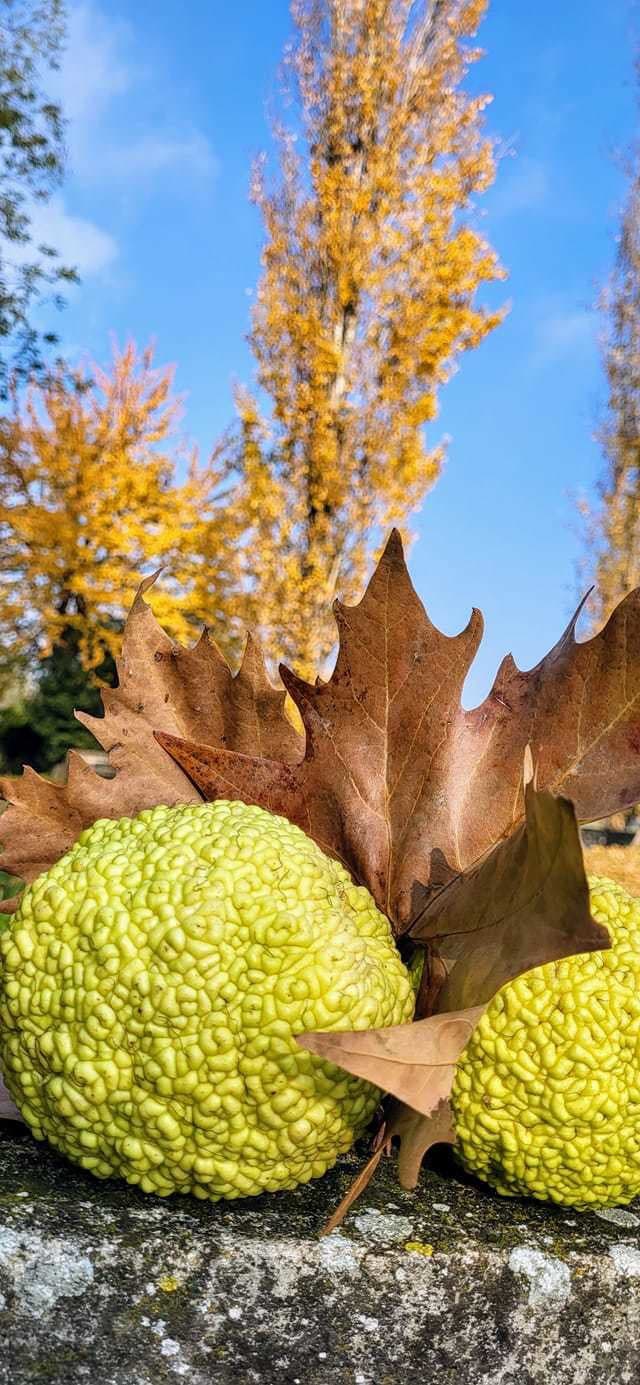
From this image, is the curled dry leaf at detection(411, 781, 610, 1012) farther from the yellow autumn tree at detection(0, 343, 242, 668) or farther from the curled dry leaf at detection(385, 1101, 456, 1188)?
the yellow autumn tree at detection(0, 343, 242, 668)

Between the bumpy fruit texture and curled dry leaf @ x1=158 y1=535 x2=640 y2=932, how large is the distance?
0.21 meters

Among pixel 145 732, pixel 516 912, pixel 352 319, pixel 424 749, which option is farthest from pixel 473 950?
pixel 352 319

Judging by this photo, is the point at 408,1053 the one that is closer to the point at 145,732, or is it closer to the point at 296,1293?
the point at 296,1293

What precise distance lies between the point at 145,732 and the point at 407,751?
347 millimetres

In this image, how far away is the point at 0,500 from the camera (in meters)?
15.7

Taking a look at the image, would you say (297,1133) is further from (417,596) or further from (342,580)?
(342,580)

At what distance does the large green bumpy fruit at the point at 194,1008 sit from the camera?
3.15 feet

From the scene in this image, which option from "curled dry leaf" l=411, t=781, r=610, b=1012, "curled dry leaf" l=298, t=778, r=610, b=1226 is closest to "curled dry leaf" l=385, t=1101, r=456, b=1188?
"curled dry leaf" l=298, t=778, r=610, b=1226

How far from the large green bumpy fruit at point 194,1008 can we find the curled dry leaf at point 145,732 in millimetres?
252

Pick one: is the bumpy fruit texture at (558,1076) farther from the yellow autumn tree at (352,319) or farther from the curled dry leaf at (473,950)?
the yellow autumn tree at (352,319)

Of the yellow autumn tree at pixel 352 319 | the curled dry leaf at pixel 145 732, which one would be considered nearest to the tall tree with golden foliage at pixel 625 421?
the yellow autumn tree at pixel 352 319

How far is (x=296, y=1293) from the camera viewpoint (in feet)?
3.14

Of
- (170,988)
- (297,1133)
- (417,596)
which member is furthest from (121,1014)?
(417,596)

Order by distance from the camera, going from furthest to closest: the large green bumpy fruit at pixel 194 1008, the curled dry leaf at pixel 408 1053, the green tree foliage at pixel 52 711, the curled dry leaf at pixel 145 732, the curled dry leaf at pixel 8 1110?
1. the green tree foliage at pixel 52 711
2. the curled dry leaf at pixel 145 732
3. the curled dry leaf at pixel 8 1110
4. the large green bumpy fruit at pixel 194 1008
5. the curled dry leaf at pixel 408 1053
